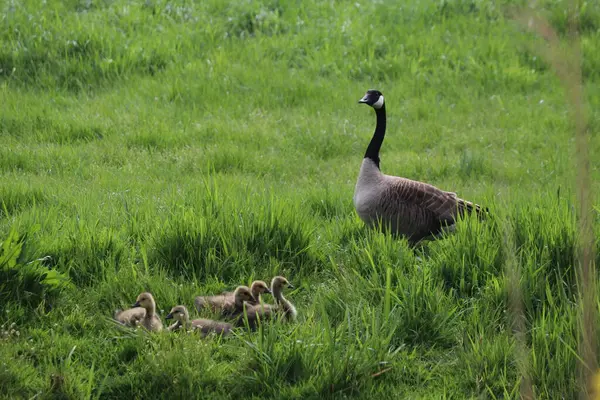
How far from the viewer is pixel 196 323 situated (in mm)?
4711

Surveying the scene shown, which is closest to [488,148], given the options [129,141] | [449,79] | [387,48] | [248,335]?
[449,79]

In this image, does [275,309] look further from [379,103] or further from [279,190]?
[379,103]

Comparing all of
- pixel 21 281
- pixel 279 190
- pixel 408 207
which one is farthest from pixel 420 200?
pixel 21 281

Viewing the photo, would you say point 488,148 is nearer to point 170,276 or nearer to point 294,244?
point 294,244

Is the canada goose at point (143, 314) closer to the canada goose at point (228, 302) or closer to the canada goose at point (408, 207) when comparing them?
the canada goose at point (228, 302)

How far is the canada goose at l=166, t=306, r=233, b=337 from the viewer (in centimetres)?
468

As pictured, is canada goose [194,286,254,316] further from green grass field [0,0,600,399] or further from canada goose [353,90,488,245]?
canada goose [353,90,488,245]

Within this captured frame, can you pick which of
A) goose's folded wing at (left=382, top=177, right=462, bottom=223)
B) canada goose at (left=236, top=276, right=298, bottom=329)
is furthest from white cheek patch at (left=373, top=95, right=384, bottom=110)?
canada goose at (left=236, top=276, right=298, bottom=329)

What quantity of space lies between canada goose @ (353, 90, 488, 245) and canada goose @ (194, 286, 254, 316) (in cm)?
167

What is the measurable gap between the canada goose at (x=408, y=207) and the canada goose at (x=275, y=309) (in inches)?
54.6

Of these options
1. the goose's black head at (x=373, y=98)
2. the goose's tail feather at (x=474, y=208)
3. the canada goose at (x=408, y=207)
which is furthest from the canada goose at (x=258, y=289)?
the goose's black head at (x=373, y=98)

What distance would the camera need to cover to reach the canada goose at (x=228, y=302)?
4.95 metres

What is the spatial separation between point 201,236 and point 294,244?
0.73 m

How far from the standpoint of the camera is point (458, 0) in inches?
520
